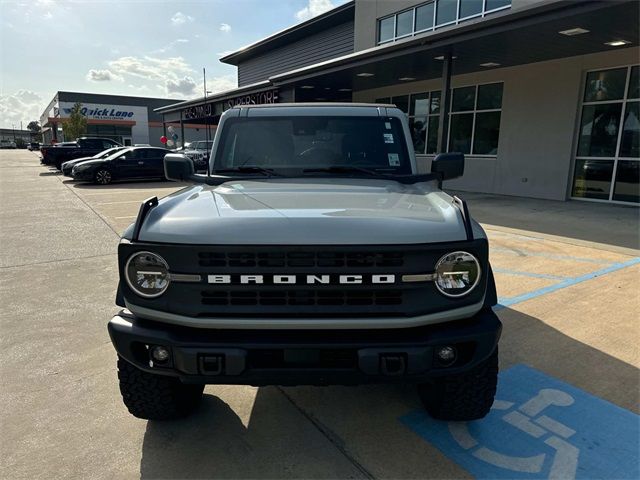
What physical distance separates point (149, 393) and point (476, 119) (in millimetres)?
14478

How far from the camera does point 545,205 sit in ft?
37.3

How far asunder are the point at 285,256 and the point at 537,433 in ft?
5.93

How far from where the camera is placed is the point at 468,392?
2.38 metres

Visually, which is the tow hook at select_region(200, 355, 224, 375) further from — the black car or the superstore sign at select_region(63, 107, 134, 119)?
the superstore sign at select_region(63, 107, 134, 119)

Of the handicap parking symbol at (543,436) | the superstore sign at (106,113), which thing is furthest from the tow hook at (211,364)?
the superstore sign at (106,113)

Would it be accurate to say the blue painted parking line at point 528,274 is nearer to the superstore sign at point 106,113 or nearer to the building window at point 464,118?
the building window at point 464,118

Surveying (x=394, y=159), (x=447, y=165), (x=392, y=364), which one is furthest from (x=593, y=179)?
(x=392, y=364)

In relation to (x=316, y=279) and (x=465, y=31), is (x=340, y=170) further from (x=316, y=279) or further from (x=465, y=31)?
(x=465, y=31)

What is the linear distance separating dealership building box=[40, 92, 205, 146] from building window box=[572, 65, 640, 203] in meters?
48.2

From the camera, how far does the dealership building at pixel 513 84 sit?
9.46 m

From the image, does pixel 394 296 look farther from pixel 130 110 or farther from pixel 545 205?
pixel 130 110

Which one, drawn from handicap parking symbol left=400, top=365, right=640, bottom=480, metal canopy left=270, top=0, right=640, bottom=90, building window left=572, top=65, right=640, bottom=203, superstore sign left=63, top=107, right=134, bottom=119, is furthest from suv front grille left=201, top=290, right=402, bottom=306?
superstore sign left=63, top=107, right=134, bottom=119

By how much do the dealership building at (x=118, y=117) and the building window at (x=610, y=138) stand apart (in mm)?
48225

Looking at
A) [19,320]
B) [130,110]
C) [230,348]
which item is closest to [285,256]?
[230,348]
